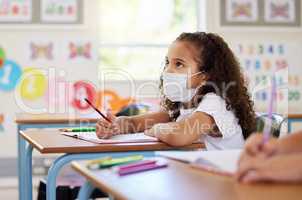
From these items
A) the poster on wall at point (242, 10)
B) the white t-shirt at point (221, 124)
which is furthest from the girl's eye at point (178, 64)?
the poster on wall at point (242, 10)

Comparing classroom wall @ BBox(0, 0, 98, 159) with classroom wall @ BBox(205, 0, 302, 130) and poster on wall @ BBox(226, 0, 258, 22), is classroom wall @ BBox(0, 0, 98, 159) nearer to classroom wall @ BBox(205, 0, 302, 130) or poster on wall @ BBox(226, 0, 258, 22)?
classroom wall @ BBox(205, 0, 302, 130)

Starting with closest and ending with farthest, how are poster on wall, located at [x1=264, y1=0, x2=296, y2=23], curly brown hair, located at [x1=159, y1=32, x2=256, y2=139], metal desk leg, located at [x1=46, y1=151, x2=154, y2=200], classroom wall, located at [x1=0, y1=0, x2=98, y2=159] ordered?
metal desk leg, located at [x1=46, y1=151, x2=154, y2=200], curly brown hair, located at [x1=159, y1=32, x2=256, y2=139], classroom wall, located at [x1=0, y1=0, x2=98, y2=159], poster on wall, located at [x1=264, y1=0, x2=296, y2=23]

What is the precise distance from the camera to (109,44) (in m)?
4.38

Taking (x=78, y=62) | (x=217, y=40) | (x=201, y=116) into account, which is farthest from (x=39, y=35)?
(x=201, y=116)

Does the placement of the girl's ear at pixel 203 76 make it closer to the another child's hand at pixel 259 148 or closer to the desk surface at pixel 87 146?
the desk surface at pixel 87 146

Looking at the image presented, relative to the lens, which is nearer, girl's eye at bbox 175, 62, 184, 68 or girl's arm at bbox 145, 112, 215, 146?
girl's arm at bbox 145, 112, 215, 146

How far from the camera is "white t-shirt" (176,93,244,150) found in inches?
69.7

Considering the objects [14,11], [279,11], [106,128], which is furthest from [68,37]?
[106,128]

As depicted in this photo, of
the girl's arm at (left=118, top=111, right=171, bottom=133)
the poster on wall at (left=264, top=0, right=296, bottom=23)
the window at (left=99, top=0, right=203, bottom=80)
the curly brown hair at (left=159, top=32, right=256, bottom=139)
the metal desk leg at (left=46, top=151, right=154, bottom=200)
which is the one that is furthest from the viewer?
the poster on wall at (left=264, top=0, right=296, bottom=23)

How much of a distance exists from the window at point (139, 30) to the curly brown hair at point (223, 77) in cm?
235

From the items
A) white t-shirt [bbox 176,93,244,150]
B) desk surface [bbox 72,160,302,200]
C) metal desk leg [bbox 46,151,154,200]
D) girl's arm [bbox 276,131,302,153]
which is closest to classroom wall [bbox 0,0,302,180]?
white t-shirt [bbox 176,93,244,150]

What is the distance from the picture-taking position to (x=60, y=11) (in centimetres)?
420

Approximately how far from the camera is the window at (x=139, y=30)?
438 centimetres

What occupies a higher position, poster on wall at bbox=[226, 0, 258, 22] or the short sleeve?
poster on wall at bbox=[226, 0, 258, 22]
